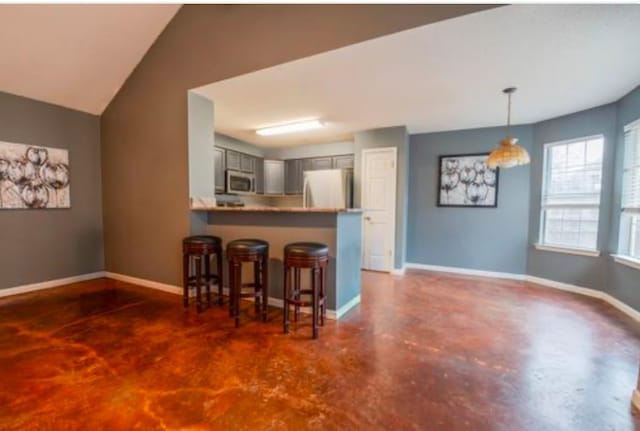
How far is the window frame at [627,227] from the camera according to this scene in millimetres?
3014

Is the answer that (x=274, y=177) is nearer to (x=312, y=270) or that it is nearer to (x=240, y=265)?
(x=240, y=265)

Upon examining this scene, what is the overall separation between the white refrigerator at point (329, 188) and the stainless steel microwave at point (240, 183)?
3.80 feet

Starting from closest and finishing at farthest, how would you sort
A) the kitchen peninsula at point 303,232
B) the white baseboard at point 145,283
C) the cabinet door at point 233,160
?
the kitchen peninsula at point 303,232
the white baseboard at point 145,283
the cabinet door at point 233,160

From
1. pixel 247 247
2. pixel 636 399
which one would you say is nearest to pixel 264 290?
pixel 247 247

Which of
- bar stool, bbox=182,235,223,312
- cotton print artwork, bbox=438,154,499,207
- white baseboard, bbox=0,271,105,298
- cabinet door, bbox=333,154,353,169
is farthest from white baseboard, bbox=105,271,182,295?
cotton print artwork, bbox=438,154,499,207

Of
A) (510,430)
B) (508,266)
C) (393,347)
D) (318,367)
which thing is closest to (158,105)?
(318,367)

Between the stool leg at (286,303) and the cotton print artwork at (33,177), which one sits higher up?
the cotton print artwork at (33,177)

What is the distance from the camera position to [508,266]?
441 centimetres

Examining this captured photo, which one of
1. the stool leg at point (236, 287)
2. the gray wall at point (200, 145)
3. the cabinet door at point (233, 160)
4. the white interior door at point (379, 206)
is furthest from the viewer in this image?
the cabinet door at point (233, 160)

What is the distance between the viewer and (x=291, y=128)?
4.45 metres

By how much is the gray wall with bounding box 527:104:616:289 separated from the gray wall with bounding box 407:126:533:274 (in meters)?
0.12

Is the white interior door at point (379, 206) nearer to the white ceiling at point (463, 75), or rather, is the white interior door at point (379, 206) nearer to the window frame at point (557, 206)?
the white ceiling at point (463, 75)

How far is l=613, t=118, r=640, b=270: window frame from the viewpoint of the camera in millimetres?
3014

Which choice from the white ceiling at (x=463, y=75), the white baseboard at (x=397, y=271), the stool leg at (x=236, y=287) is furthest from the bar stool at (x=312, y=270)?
the white baseboard at (x=397, y=271)
